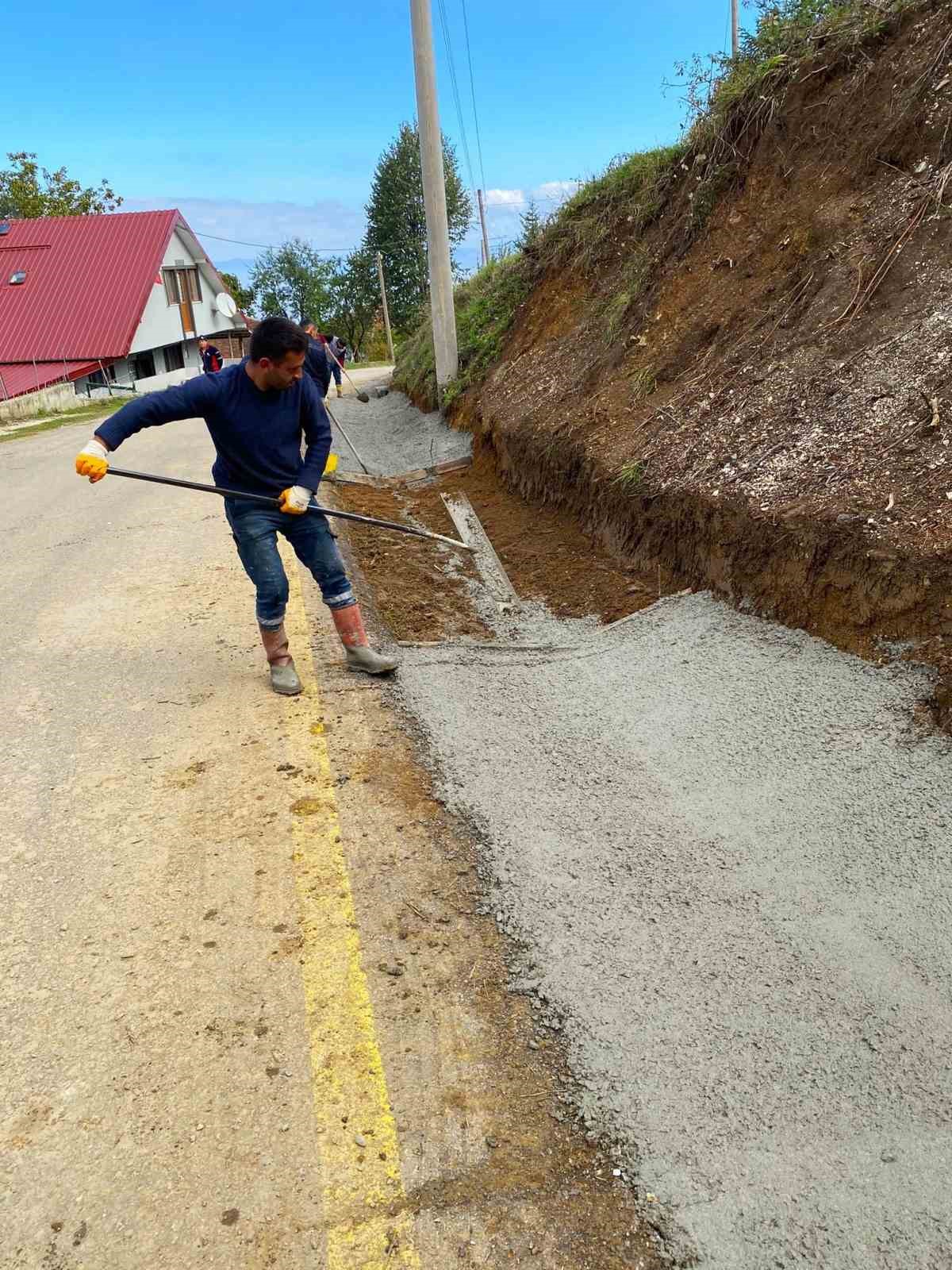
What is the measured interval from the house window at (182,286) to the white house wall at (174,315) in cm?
24

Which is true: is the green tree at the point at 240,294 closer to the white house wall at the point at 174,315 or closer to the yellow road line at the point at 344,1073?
the white house wall at the point at 174,315

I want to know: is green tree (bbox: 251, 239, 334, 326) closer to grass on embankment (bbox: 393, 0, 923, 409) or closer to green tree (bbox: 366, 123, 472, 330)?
green tree (bbox: 366, 123, 472, 330)

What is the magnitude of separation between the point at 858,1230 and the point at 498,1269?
81cm

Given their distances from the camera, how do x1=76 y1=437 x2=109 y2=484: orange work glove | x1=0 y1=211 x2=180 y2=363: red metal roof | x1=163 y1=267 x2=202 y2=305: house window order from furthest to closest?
1. x1=163 y1=267 x2=202 y2=305: house window
2. x1=0 y1=211 x2=180 y2=363: red metal roof
3. x1=76 y1=437 x2=109 y2=484: orange work glove

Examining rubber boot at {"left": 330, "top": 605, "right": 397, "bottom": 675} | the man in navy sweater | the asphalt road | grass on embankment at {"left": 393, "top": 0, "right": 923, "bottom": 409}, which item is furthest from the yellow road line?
grass on embankment at {"left": 393, "top": 0, "right": 923, "bottom": 409}

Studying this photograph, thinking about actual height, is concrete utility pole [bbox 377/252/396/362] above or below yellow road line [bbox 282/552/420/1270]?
above

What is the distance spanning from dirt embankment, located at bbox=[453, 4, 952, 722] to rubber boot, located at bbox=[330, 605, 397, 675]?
1971 mm

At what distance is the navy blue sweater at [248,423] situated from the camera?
4.31m

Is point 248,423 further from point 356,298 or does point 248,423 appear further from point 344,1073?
point 356,298

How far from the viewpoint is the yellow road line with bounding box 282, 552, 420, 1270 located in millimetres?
1975

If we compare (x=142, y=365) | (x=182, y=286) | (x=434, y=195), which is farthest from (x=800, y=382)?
(x=182, y=286)

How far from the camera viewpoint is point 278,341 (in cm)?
416

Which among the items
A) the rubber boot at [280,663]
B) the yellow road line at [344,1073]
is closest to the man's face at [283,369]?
the rubber boot at [280,663]

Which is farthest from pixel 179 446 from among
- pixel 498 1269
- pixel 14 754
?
pixel 498 1269
